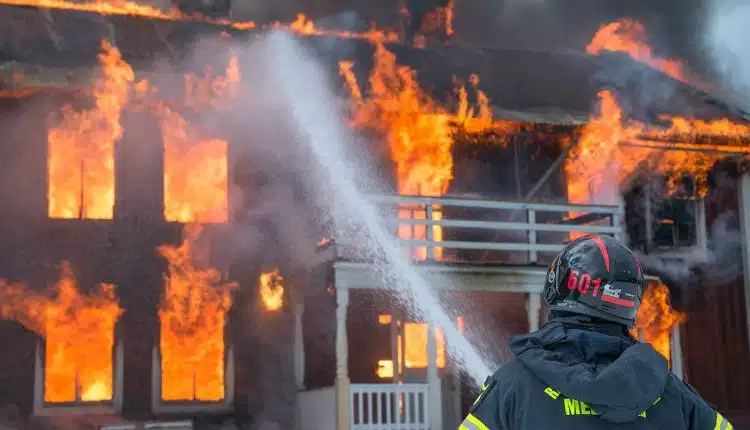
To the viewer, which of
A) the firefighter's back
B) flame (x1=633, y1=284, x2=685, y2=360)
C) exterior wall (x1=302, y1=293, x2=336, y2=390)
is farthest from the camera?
flame (x1=633, y1=284, x2=685, y2=360)

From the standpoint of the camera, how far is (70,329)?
13.6 meters

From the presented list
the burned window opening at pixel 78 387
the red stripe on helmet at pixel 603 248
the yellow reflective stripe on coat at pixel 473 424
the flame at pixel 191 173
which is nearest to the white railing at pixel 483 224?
the flame at pixel 191 173

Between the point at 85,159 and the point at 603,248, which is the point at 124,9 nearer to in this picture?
the point at 85,159

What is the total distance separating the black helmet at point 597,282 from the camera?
2926 mm

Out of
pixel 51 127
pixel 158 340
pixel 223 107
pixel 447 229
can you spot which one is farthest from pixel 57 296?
pixel 447 229

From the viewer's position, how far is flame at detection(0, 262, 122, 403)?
13.5 metres

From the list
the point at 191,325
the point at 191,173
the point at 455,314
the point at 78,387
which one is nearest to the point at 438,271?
the point at 455,314

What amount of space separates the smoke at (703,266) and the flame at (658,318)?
36cm

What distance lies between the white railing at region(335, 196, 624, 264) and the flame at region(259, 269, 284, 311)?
4.68 feet

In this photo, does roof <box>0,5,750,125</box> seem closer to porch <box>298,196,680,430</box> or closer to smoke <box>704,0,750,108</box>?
porch <box>298,196,680,430</box>

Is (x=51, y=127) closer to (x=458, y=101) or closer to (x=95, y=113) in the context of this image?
(x=95, y=113)

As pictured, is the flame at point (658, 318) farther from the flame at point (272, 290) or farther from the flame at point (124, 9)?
the flame at point (124, 9)

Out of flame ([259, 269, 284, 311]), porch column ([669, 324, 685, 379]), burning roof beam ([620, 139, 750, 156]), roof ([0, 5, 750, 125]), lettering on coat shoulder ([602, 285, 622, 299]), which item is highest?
roof ([0, 5, 750, 125])

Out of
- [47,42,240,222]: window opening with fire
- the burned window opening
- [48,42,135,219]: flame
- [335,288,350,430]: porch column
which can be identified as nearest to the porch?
[335,288,350,430]: porch column
